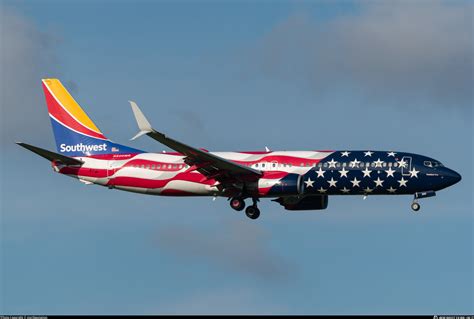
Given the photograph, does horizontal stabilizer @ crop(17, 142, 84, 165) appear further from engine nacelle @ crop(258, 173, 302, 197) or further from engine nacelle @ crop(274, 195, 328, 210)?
engine nacelle @ crop(274, 195, 328, 210)

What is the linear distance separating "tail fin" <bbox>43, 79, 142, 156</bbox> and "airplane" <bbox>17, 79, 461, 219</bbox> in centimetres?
8

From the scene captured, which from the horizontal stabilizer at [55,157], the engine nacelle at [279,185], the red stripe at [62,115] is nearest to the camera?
the engine nacelle at [279,185]

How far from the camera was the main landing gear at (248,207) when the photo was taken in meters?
83.2

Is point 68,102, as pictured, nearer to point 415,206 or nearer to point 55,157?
point 55,157

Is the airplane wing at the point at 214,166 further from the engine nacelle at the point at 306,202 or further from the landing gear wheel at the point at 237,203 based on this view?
the engine nacelle at the point at 306,202

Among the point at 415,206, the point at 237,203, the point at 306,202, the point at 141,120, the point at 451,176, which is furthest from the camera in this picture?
Result: the point at 306,202

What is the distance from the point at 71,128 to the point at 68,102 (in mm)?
2531

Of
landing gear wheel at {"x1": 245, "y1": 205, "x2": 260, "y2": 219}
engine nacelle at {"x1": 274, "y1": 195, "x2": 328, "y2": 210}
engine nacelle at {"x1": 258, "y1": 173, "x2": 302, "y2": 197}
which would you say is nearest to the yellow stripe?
landing gear wheel at {"x1": 245, "y1": 205, "x2": 260, "y2": 219}

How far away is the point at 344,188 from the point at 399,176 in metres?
4.16


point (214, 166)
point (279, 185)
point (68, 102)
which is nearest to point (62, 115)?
point (68, 102)

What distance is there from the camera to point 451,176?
80.0 metres

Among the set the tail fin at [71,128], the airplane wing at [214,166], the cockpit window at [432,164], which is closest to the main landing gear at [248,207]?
the airplane wing at [214,166]

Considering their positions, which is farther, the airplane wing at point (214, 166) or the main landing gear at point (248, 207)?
the main landing gear at point (248, 207)

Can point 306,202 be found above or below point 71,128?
below
